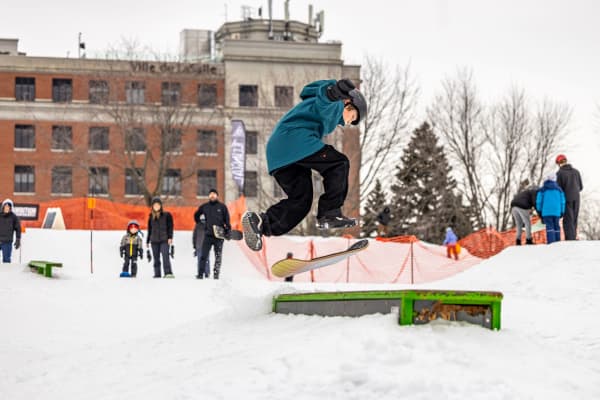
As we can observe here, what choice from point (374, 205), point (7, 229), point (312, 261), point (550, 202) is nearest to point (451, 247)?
point (374, 205)

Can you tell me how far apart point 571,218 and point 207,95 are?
34.6 meters

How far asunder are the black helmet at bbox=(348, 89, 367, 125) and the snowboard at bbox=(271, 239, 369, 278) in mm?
1175

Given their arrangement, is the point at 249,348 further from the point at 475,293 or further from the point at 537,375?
the point at 537,375

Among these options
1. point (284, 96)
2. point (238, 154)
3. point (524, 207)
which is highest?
point (284, 96)

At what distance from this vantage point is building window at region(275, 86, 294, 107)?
39.6 m

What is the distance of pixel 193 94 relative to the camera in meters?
45.5

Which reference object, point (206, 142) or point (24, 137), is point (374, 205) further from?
point (24, 137)

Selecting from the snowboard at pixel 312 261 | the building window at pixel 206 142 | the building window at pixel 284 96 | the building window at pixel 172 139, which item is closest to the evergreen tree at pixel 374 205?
the building window at pixel 284 96

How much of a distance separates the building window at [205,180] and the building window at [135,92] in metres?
6.93

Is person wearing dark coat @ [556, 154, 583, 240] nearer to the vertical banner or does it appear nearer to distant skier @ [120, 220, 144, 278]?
distant skier @ [120, 220, 144, 278]

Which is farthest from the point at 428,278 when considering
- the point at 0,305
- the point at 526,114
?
the point at 526,114

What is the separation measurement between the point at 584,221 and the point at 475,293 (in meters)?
54.9

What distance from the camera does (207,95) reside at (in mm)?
46000

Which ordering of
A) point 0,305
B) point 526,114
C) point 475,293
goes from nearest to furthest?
point 475,293
point 0,305
point 526,114
